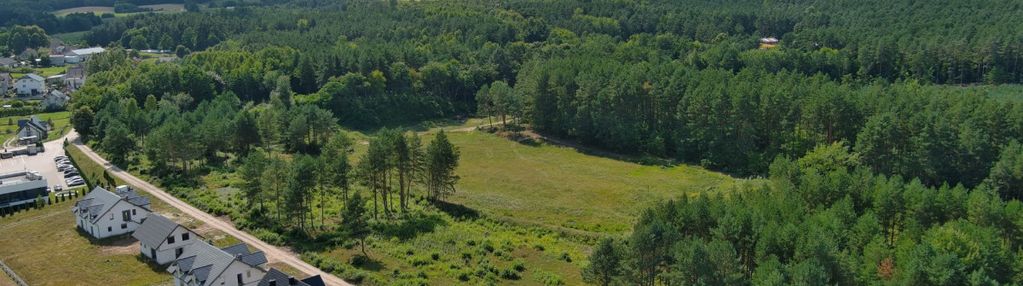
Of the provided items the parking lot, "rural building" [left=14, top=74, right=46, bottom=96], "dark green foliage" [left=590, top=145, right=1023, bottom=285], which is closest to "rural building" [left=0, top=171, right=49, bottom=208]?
the parking lot

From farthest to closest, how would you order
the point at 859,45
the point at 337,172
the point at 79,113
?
the point at 859,45 < the point at 79,113 < the point at 337,172

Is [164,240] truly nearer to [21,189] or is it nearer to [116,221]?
[116,221]

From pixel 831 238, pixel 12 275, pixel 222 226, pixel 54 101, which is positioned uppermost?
pixel 831 238

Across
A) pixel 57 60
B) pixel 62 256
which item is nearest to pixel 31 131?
pixel 62 256

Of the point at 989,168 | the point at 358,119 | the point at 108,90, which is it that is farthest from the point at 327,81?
the point at 989,168

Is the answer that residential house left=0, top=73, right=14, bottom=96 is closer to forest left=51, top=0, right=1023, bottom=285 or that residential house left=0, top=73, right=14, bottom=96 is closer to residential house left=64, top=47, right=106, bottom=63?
forest left=51, top=0, right=1023, bottom=285

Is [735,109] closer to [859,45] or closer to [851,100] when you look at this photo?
[851,100]
